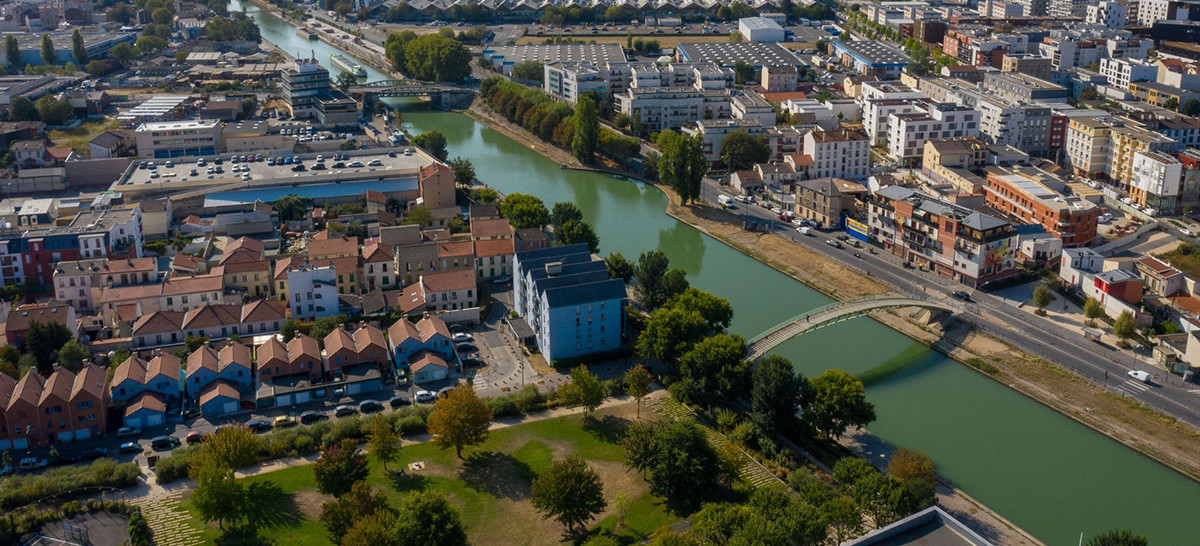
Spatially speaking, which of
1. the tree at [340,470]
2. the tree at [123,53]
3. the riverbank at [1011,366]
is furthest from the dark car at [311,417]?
the tree at [123,53]

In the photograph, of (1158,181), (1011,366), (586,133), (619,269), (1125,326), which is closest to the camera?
(1011,366)

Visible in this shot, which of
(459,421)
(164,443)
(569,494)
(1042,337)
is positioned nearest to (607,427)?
(459,421)

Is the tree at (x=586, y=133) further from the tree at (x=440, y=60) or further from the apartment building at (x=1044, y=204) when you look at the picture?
the tree at (x=440, y=60)

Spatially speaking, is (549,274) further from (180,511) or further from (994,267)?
(994,267)

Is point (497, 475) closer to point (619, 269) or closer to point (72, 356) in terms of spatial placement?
point (619, 269)

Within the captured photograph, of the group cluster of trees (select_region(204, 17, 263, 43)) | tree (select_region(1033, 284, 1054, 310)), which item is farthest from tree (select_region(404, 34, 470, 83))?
tree (select_region(1033, 284, 1054, 310))
